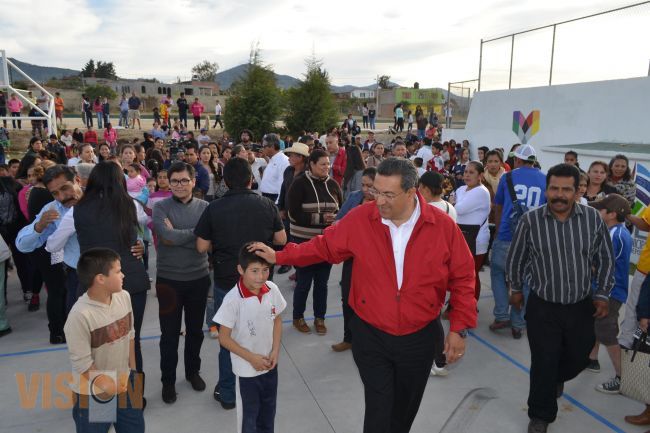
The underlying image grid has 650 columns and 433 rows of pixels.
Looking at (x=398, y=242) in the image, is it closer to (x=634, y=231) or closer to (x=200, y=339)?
(x=200, y=339)

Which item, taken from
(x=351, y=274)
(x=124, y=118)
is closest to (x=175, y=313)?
(x=351, y=274)

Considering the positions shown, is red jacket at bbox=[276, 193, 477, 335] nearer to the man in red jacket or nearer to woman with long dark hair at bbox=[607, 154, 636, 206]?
the man in red jacket

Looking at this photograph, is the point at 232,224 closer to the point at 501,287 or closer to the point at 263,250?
the point at 263,250

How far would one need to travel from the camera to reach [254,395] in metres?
3.00

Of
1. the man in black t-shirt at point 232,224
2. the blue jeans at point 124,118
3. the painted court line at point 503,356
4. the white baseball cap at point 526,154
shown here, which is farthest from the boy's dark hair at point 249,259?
the blue jeans at point 124,118

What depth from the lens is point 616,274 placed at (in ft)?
13.0

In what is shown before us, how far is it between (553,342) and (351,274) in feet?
5.29

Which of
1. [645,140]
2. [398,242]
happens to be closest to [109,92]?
[645,140]

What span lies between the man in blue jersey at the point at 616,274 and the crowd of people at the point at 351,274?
0.01 m

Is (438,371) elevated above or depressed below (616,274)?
below

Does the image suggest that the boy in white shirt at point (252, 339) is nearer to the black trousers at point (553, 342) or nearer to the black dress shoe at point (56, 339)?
the black trousers at point (553, 342)

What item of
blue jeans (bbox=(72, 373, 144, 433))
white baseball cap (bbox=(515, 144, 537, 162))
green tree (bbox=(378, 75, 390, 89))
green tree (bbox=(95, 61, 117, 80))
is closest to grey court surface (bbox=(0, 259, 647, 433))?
blue jeans (bbox=(72, 373, 144, 433))

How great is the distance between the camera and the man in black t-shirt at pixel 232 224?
350cm

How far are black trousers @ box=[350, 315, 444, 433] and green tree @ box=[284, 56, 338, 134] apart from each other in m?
19.1
